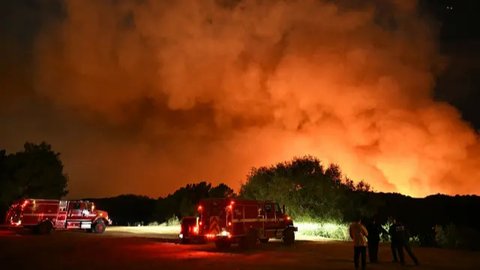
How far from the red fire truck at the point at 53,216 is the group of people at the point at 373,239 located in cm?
2431

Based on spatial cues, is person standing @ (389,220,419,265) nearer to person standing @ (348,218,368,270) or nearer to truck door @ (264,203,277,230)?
person standing @ (348,218,368,270)

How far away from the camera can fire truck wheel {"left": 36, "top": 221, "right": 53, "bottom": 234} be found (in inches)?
1332

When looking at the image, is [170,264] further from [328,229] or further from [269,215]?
[328,229]

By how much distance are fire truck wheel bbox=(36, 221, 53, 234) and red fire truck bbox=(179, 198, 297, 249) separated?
12.4 meters

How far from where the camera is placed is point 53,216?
114 ft

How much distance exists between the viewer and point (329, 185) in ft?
142

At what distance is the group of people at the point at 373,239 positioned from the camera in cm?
1661

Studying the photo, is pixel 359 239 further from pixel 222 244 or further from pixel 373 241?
pixel 222 244

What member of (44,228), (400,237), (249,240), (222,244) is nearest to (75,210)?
(44,228)

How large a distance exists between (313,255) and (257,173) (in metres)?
27.2

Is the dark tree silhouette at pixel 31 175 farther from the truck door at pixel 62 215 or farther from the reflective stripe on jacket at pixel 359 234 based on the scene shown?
the reflective stripe on jacket at pixel 359 234

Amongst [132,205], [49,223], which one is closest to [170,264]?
[49,223]

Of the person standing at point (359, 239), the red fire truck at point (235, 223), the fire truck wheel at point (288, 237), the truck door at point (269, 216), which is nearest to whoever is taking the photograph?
the person standing at point (359, 239)

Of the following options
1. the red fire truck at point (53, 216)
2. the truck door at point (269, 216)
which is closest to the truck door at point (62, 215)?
the red fire truck at point (53, 216)
